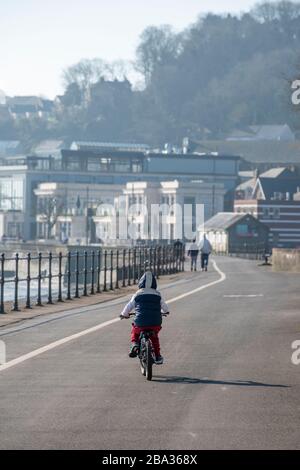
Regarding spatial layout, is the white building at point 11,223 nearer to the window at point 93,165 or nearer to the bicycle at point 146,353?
the window at point 93,165

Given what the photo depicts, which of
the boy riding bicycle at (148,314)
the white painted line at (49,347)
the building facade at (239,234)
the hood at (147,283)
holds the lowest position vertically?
the white painted line at (49,347)

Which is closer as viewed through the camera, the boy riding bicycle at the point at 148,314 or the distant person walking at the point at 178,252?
the boy riding bicycle at the point at 148,314

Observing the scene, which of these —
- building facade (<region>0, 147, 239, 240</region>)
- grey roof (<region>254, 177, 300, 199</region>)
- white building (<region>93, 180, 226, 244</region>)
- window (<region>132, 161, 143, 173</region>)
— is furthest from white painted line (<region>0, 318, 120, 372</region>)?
window (<region>132, 161, 143, 173</region>)

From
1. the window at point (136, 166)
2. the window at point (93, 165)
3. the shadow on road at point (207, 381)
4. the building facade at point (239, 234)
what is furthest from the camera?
the window at point (136, 166)

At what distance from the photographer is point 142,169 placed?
603 ft

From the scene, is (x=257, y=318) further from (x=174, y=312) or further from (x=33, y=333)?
(x=33, y=333)

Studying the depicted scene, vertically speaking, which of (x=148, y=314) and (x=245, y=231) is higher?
(x=245, y=231)

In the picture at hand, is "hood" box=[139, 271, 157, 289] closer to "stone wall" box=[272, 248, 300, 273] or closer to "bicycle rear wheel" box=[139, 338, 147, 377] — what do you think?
"bicycle rear wheel" box=[139, 338, 147, 377]

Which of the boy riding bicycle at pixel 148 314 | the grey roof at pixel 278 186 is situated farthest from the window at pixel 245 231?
the boy riding bicycle at pixel 148 314

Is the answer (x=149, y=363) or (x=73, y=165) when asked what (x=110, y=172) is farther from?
(x=149, y=363)

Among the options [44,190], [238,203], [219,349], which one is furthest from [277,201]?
[219,349]

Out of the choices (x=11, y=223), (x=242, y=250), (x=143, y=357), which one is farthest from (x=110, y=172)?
(x=143, y=357)

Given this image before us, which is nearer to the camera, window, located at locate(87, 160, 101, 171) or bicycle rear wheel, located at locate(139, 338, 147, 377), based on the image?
bicycle rear wheel, located at locate(139, 338, 147, 377)
